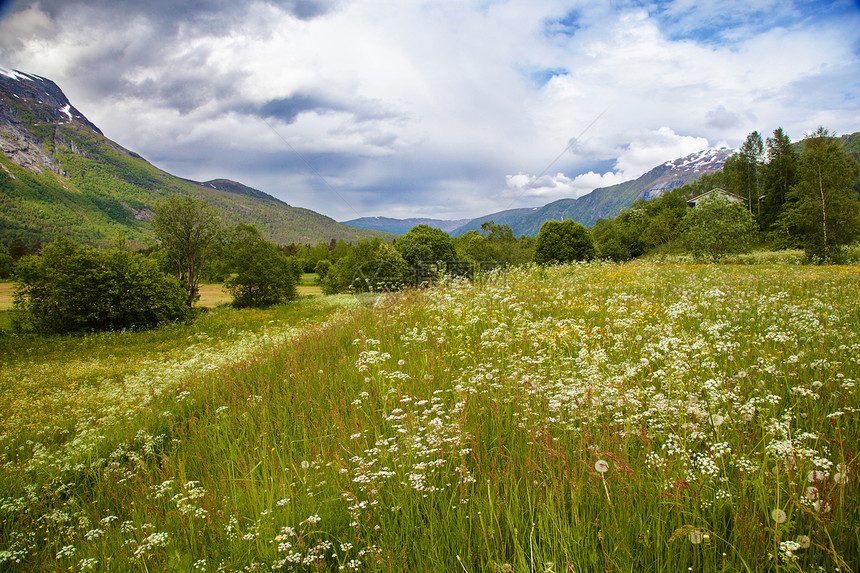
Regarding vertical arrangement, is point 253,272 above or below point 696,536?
above

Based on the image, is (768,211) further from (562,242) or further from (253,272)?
(253,272)

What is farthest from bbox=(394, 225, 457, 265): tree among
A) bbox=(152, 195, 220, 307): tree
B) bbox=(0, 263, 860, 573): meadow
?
bbox=(0, 263, 860, 573): meadow

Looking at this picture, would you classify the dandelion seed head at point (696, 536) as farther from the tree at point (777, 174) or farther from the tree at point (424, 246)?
the tree at point (777, 174)

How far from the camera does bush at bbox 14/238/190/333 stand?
94.5 feet

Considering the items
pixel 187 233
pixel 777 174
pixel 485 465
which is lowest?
pixel 485 465

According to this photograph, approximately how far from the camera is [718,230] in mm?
29281

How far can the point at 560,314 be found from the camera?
680 cm

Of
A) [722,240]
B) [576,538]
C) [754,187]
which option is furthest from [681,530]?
[754,187]

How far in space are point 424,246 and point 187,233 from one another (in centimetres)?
3239

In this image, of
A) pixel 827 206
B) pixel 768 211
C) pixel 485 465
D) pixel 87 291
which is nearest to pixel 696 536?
pixel 485 465

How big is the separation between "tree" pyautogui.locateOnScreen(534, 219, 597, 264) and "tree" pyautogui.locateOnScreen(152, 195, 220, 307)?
51.1 meters

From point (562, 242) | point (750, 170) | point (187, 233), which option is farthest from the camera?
point (750, 170)

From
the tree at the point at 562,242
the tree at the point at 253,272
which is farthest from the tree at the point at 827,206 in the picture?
the tree at the point at 253,272

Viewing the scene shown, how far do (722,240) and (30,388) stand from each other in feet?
139
